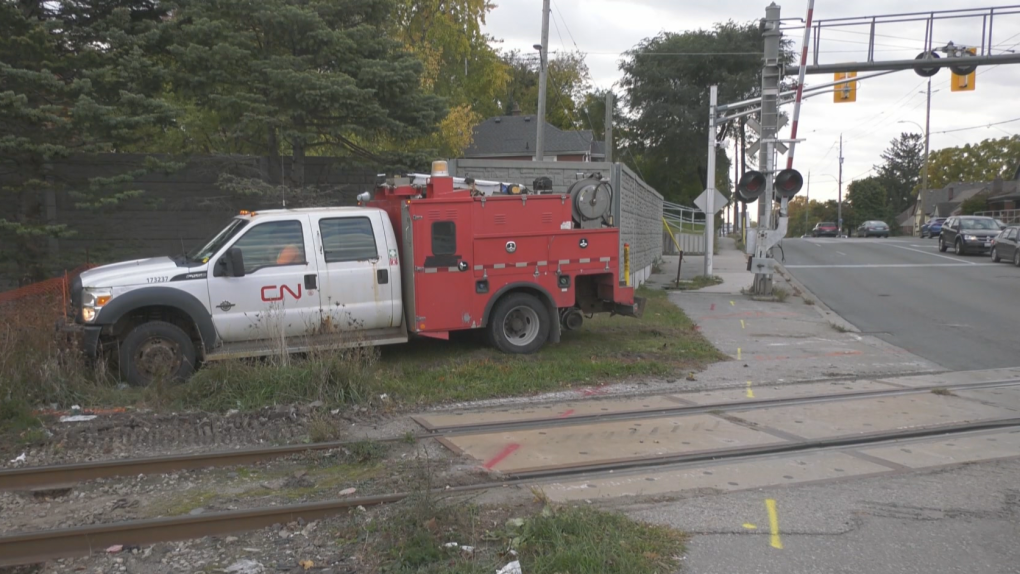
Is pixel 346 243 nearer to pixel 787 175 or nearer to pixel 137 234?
pixel 137 234

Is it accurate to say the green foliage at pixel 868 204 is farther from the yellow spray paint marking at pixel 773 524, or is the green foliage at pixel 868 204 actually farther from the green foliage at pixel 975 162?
the yellow spray paint marking at pixel 773 524

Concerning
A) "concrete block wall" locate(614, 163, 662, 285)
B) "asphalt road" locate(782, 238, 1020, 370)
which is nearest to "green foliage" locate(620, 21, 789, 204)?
"asphalt road" locate(782, 238, 1020, 370)

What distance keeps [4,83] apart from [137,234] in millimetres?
3810

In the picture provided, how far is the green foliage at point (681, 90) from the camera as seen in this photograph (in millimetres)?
55438

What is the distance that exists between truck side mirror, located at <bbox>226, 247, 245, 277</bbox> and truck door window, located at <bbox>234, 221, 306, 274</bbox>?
0.19 metres

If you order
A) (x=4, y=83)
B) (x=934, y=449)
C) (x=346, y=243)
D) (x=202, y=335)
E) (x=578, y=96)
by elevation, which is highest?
(x=578, y=96)

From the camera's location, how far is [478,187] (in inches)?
437

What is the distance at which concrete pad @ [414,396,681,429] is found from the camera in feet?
26.0

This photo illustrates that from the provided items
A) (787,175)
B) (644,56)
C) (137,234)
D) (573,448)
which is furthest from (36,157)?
(644,56)

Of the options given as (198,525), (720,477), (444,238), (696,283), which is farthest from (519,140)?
(198,525)

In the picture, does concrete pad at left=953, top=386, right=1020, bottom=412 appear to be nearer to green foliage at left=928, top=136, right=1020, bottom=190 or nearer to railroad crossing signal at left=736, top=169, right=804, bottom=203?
railroad crossing signal at left=736, top=169, right=804, bottom=203

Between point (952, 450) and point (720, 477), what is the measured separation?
7.94ft

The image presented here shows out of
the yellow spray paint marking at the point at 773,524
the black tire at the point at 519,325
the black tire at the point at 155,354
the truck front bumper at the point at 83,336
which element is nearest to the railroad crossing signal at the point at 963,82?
the black tire at the point at 519,325

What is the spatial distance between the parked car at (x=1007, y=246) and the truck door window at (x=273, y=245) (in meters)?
26.1
